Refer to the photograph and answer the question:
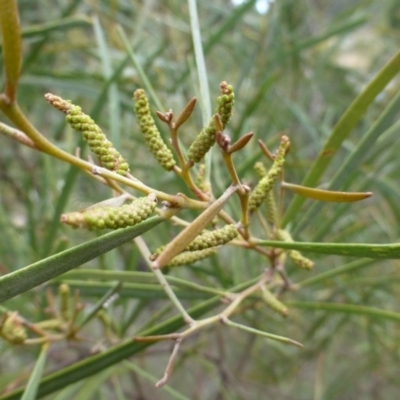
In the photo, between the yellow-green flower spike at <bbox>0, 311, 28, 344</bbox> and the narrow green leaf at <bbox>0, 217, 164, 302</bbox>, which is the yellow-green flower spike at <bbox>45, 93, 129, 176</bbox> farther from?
the yellow-green flower spike at <bbox>0, 311, 28, 344</bbox>

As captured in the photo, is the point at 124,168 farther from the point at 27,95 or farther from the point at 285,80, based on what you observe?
the point at 285,80

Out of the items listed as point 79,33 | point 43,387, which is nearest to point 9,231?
point 43,387

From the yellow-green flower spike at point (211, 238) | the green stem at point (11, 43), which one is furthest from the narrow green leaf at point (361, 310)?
the green stem at point (11, 43)

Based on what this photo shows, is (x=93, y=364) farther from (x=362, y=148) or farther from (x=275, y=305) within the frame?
(x=362, y=148)

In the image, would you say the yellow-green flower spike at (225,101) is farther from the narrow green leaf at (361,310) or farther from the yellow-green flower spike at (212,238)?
the narrow green leaf at (361,310)

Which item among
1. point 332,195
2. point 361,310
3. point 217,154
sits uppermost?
point 217,154

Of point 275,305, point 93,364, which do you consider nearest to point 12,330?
point 93,364
